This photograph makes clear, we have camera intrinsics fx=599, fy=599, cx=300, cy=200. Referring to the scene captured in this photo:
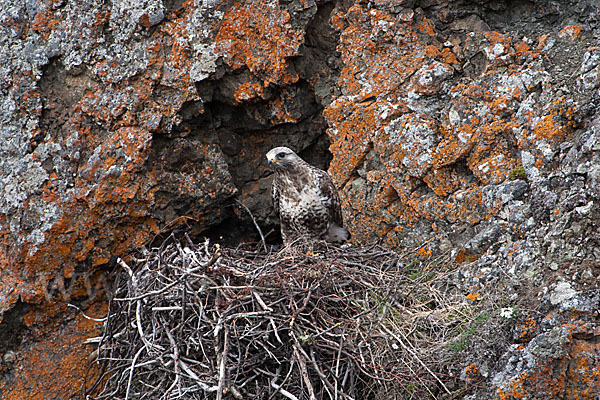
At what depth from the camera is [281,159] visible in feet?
16.1

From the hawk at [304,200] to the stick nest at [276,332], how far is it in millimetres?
784

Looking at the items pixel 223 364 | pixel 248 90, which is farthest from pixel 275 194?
pixel 223 364

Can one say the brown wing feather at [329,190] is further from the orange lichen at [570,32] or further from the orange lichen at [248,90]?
the orange lichen at [570,32]

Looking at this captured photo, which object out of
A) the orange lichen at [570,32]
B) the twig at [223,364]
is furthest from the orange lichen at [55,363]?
the orange lichen at [570,32]

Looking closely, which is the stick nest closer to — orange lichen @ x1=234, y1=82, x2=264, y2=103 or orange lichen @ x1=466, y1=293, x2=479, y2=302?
orange lichen @ x1=466, y1=293, x2=479, y2=302

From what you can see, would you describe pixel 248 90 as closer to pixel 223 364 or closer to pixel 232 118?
pixel 232 118

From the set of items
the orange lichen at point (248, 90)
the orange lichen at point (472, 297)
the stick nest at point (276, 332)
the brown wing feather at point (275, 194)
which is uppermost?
the orange lichen at point (248, 90)

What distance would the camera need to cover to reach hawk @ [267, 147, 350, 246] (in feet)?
16.3

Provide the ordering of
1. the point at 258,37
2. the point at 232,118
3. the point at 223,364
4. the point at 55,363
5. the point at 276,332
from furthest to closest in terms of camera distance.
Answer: the point at 232,118
the point at 258,37
the point at 55,363
the point at 276,332
the point at 223,364

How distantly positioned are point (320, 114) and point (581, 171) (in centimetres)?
250

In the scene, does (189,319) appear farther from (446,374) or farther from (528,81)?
(528,81)

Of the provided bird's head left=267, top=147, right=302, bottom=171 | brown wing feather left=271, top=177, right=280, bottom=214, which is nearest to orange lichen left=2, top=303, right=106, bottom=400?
brown wing feather left=271, top=177, right=280, bottom=214

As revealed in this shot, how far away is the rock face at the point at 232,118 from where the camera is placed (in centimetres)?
405

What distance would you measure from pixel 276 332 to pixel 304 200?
5.66ft
